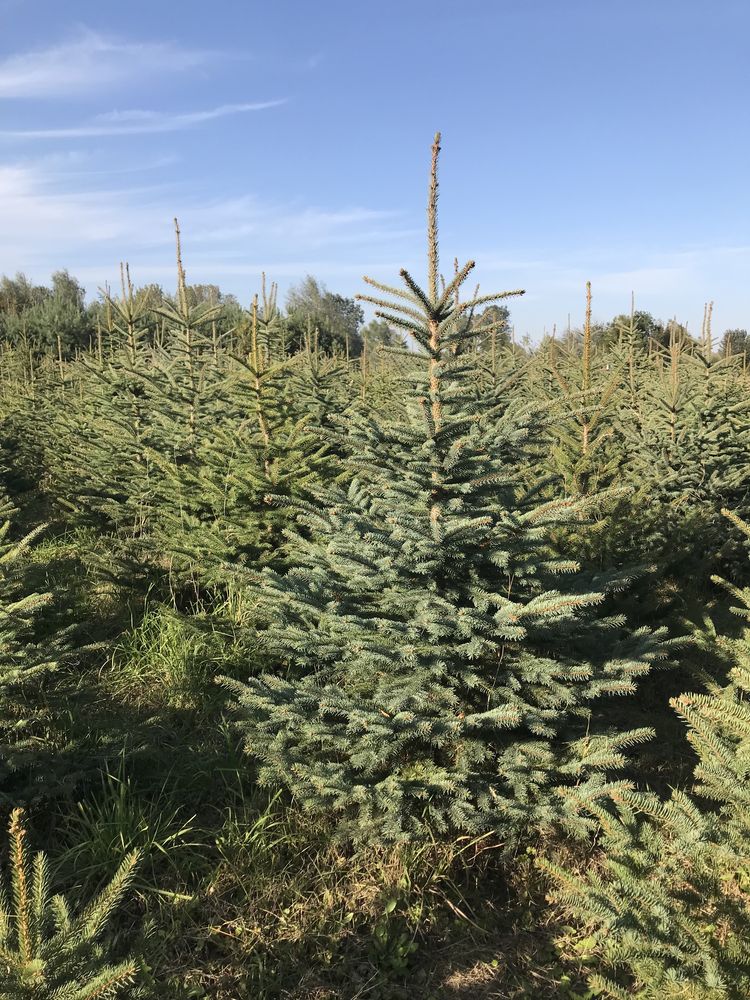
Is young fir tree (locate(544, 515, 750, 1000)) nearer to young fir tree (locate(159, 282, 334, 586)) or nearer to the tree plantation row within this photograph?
the tree plantation row

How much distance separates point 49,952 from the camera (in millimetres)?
1560

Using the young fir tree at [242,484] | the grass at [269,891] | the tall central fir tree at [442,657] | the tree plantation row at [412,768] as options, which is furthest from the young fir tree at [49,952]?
the young fir tree at [242,484]

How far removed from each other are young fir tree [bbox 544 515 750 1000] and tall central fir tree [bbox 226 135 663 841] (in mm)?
482

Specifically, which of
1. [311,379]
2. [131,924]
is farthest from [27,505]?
[131,924]

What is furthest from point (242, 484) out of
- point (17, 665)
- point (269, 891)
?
point (269, 891)

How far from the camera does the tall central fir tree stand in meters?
3.07

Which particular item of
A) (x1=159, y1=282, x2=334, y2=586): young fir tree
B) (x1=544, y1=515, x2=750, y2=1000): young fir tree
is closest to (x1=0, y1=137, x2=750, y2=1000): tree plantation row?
(x1=544, y1=515, x2=750, y2=1000): young fir tree

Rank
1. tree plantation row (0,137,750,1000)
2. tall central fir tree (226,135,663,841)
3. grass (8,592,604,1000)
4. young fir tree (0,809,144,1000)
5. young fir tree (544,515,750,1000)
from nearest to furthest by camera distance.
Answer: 1. young fir tree (0,809,144,1000)
2. young fir tree (544,515,750,1000)
3. tree plantation row (0,137,750,1000)
4. grass (8,592,604,1000)
5. tall central fir tree (226,135,663,841)

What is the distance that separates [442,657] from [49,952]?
80.1 inches

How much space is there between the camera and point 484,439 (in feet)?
11.0

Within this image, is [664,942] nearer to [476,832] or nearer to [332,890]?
[476,832]

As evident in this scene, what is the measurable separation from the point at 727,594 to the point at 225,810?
5.10 meters

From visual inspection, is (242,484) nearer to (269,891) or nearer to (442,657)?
(442,657)

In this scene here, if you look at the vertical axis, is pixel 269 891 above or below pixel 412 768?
below
